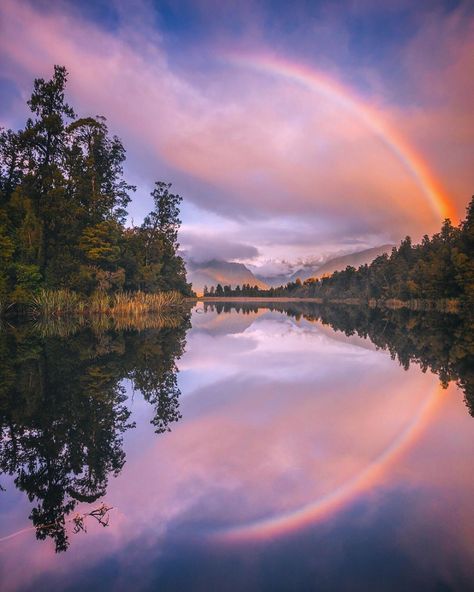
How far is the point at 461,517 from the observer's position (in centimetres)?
338

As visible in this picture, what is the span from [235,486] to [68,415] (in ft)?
11.9

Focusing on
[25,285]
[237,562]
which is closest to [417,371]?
[237,562]

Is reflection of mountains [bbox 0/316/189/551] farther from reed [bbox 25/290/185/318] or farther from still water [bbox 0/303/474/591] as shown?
reed [bbox 25/290/185/318]

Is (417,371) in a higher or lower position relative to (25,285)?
lower

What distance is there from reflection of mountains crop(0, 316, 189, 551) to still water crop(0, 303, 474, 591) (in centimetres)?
3

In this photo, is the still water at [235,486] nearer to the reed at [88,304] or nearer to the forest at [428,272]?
the reed at [88,304]

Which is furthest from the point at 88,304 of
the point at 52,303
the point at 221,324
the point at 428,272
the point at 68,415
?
the point at 428,272

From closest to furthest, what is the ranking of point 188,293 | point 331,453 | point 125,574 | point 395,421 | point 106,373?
point 125,574 < point 331,453 < point 395,421 < point 106,373 < point 188,293

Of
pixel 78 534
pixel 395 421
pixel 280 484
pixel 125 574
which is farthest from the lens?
pixel 395 421

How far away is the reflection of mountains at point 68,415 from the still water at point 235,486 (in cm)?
3

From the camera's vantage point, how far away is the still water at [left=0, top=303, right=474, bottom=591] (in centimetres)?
274

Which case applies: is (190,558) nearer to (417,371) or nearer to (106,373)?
(106,373)

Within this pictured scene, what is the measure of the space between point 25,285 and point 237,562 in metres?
29.7

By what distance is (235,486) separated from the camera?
3967 mm
